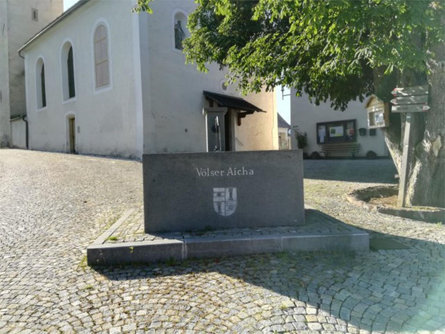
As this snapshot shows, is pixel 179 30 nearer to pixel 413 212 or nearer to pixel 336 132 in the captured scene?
pixel 336 132

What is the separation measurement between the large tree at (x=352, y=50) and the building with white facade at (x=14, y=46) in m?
22.4

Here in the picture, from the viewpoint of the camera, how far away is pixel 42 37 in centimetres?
2181

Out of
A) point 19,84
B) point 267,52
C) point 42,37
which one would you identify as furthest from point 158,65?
point 19,84

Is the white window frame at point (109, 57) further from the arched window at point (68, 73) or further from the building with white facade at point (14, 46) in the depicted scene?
the building with white facade at point (14, 46)

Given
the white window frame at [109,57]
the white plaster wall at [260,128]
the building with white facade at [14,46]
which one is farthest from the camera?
the building with white facade at [14,46]

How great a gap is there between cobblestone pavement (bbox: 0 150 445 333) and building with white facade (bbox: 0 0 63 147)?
2507 cm

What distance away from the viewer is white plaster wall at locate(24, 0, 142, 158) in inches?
606

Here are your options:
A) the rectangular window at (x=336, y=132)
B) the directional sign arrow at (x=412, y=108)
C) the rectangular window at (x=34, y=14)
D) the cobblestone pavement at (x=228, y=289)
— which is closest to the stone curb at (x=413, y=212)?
the cobblestone pavement at (x=228, y=289)

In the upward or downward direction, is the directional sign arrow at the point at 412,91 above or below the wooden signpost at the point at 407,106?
above

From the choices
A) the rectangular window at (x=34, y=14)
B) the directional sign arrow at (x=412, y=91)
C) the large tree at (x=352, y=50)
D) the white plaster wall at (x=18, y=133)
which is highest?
the rectangular window at (x=34, y=14)

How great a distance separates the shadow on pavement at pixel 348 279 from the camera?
2.54m

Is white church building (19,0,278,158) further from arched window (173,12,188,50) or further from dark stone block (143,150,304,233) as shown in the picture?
dark stone block (143,150,304,233)

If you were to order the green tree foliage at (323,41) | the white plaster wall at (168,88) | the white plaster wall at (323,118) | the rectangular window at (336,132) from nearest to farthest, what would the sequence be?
the green tree foliage at (323,41), the white plaster wall at (168,88), the white plaster wall at (323,118), the rectangular window at (336,132)

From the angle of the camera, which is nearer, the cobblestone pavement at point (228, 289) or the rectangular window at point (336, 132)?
the cobblestone pavement at point (228, 289)
